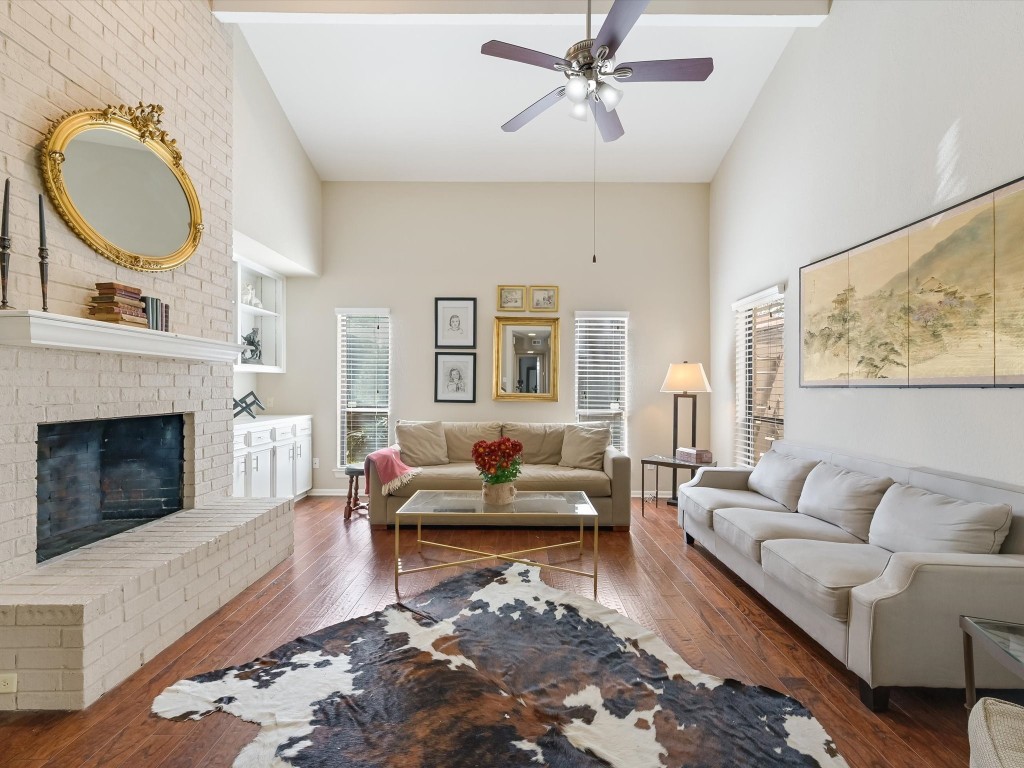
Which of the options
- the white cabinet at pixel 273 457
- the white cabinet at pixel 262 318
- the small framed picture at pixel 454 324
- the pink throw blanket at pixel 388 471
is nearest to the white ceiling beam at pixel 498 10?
the white cabinet at pixel 262 318

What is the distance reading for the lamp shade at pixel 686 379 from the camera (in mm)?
5328

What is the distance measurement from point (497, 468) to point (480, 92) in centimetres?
344

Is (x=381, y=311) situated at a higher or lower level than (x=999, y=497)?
higher

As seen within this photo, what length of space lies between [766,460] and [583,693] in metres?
2.64

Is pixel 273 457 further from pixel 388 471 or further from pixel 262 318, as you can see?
pixel 262 318

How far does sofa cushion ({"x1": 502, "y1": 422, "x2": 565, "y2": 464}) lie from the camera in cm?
540

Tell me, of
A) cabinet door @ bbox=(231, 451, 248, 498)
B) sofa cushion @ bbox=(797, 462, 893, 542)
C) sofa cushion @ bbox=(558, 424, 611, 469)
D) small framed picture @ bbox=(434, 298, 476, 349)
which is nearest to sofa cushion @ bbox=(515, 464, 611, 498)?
sofa cushion @ bbox=(558, 424, 611, 469)

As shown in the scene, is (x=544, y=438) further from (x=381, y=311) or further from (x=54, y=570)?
(x=54, y=570)

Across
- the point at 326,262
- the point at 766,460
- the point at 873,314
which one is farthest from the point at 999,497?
the point at 326,262

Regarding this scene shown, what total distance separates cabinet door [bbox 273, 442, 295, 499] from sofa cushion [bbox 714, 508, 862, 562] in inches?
154

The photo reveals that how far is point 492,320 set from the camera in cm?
595

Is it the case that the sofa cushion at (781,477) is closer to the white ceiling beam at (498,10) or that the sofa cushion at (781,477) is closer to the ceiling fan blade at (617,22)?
the ceiling fan blade at (617,22)

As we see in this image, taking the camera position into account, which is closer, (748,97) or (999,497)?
(999,497)

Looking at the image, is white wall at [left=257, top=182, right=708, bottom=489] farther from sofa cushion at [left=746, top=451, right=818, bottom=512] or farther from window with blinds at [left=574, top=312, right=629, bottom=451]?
sofa cushion at [left=746, top=451, right=818, bottom=512]
